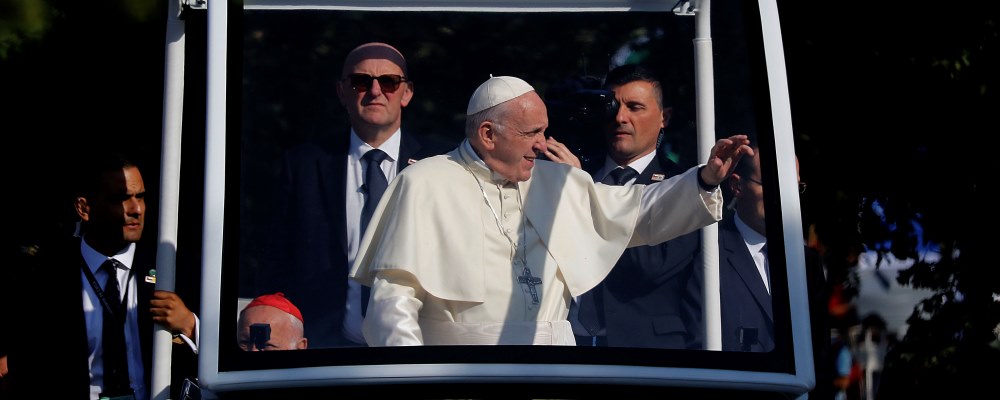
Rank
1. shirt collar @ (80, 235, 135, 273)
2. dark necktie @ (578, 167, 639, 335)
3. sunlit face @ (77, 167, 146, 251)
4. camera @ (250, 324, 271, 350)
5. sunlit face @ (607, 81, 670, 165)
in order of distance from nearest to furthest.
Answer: camera @ (250, 324, 271, 350)
dark necktie @ (578, 167, 639, 335)
sunlit face @ (607, 81, 670, 165)
shirt collar @ (80, 235, 135, 273)
sunlit face @ (77, 167, 146, 251)

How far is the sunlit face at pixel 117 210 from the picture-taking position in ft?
20.0

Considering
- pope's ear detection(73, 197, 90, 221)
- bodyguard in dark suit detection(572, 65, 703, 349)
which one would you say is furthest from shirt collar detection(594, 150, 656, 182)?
pope's ear detection(73, 197, 90, 221)

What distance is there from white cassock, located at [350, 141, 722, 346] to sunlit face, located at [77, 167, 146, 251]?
2.00m

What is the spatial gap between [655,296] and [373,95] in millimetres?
993

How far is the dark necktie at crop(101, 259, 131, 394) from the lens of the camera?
5.68 meters

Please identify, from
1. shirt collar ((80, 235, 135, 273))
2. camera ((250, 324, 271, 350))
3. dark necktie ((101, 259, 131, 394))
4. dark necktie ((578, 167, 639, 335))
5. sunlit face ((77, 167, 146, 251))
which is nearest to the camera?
camera ((250, 324, 271, 350))

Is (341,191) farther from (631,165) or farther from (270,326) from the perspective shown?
(631,165)

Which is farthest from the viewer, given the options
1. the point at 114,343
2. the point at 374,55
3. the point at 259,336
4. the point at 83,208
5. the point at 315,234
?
the point at 83,208

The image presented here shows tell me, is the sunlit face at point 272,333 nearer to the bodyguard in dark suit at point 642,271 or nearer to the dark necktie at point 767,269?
the bodyguard in dark suit at point 642,271

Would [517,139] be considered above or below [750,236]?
above

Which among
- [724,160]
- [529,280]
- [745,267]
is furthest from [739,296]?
[529,280]

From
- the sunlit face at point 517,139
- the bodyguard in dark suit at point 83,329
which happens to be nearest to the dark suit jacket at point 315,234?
the sunlit face at point 517,139

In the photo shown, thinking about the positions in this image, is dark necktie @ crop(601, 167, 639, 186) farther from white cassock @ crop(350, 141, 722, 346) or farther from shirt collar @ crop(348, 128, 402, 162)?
shirt collar @ crop(348, 128, 402, 162)

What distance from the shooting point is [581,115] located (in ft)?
15.0
